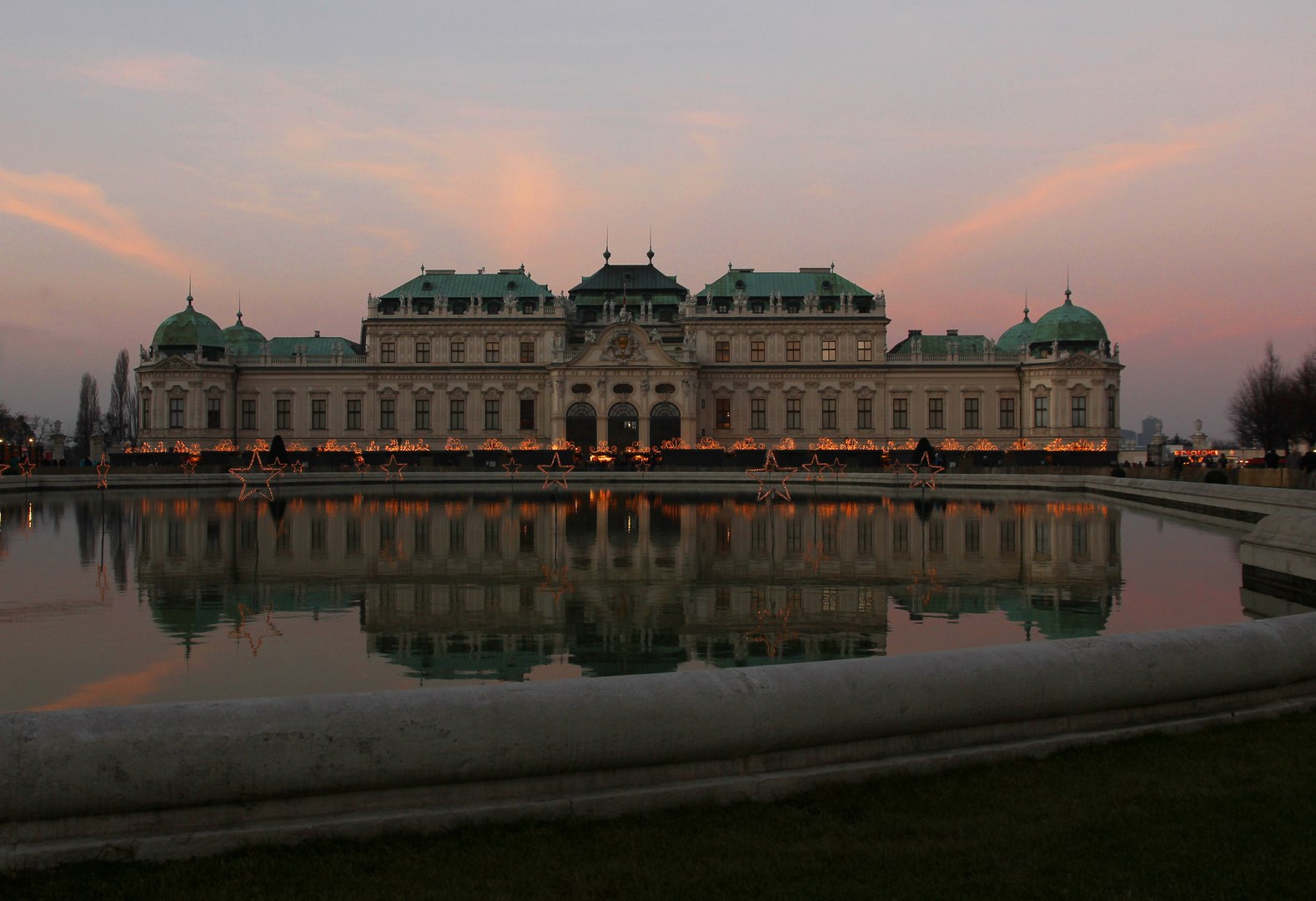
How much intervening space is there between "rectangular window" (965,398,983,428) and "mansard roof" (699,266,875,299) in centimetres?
1269

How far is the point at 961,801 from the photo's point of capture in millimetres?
6578

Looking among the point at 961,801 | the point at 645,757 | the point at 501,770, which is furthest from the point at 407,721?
the point at 961,801

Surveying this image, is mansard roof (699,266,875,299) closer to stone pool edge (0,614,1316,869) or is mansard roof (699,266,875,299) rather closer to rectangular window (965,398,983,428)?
rectangular window (965,398,983,428)

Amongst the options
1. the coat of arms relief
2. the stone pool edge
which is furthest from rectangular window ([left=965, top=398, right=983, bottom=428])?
the stone pool edge

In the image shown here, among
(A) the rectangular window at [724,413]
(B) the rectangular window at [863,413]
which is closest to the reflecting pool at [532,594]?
(A) the rectangular window at [724,413]

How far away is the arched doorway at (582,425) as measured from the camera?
8994 centimetres

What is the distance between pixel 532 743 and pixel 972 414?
304ft

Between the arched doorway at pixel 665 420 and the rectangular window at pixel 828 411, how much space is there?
1328 centimetres

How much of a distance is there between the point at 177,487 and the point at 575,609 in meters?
52.1

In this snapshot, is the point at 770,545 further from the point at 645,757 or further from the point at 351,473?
the point at 351,473

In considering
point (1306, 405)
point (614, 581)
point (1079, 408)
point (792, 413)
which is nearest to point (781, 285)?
point (792, 413)

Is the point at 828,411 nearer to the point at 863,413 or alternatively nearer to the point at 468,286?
the point at 863,413

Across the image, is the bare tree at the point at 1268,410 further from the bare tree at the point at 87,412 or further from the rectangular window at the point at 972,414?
the bare tree at the point at 87,412

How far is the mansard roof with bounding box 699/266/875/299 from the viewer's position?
93.9 metres
